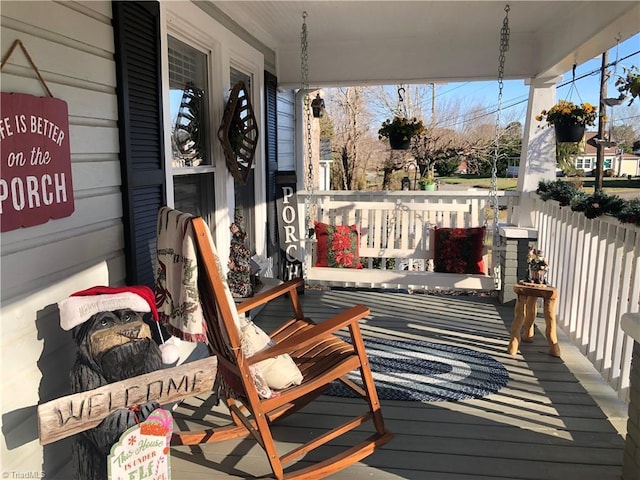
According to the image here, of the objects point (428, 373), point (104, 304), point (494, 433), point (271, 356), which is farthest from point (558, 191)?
point (104, 304)

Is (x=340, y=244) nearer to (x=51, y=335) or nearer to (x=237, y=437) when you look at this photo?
(x=237, y=437)

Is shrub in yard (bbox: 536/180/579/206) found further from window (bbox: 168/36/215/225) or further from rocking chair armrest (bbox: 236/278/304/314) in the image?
window (bbox: 168/36/215/225)

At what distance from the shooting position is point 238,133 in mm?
3721

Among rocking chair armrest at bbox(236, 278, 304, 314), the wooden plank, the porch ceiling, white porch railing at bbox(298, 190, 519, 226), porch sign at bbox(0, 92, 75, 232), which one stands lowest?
the wooden plank

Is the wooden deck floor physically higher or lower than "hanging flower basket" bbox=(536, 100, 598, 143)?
lower

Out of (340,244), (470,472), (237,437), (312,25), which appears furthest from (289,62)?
(470,472)

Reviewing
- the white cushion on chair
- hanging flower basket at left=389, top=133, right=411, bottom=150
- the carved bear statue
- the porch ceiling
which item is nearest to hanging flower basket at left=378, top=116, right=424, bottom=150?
hanging flower basket at left=389, top=133, right=411, bottom=150

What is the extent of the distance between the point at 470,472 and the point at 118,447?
54.4 inches

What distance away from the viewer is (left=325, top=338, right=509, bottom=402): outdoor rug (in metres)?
2.78

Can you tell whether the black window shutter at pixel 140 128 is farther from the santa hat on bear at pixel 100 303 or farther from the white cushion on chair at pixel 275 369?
the white cushion on chair at pixel 275 369

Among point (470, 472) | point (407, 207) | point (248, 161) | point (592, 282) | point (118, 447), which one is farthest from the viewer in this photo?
point (407, 207)

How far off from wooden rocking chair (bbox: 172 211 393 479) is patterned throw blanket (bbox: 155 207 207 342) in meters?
0.05

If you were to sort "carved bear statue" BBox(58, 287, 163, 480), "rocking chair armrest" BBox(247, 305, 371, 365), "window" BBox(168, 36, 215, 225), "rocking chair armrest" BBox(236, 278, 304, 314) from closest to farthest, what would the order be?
"carved bear statue" BBox(58, 287, 163, 480)
"rocking chair armrest" BBox(247, 305, 371, 365)
"rocking chair armrest" BBox(236, 278, 304, 314)
"window" BBox(168, 36, 215, 225)

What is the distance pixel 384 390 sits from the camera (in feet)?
9.25
